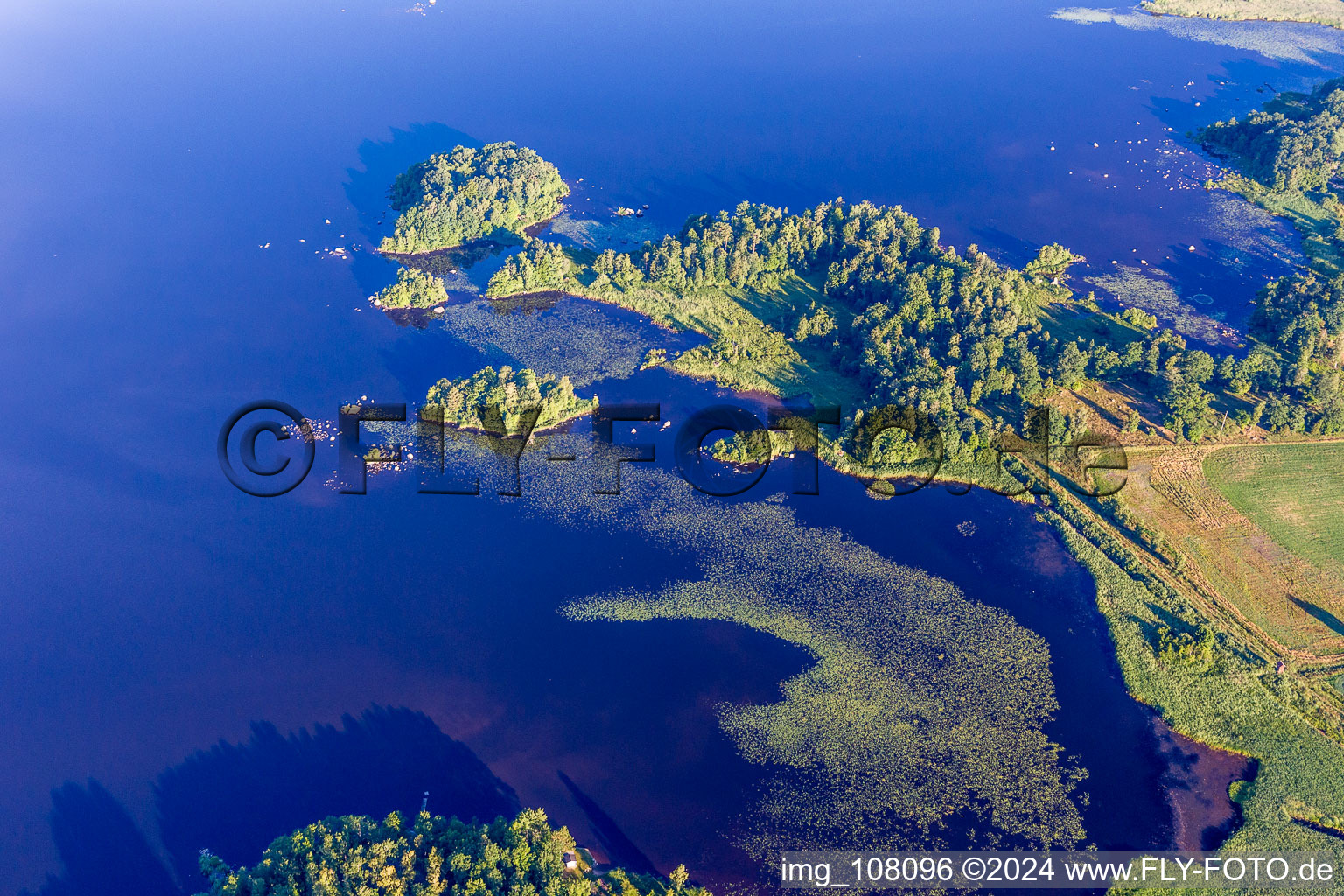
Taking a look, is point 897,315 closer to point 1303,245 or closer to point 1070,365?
point 1070,365

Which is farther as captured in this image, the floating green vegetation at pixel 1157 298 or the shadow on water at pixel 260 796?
the floating green vegetation at pixel 1157 298

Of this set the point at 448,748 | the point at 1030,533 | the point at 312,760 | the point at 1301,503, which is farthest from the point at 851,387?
the point at 312,760

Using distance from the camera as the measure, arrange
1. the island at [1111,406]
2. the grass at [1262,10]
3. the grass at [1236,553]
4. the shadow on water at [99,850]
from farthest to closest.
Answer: the grass at [1262,10] → the grass at [1236,553] → the island at [1111,406] → the shadow on water at [99,850]

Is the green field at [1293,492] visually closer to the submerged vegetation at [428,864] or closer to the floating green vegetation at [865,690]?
the floating green vegetation at [865,690]

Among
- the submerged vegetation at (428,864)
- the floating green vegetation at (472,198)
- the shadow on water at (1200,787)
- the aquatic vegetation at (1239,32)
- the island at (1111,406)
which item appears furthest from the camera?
the aquatic vegetation at (1239,32)

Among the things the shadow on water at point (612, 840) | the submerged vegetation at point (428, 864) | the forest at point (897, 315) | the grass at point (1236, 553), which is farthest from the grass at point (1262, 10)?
the submerged vegetation at point (428, 864)

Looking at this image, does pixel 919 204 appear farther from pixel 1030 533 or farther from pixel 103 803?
pixel 103 803

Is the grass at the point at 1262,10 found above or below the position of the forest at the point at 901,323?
above

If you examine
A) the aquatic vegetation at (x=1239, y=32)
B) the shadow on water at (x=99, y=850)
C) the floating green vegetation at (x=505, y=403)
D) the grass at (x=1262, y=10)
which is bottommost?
the shadow on water at (x=99, y=850)
